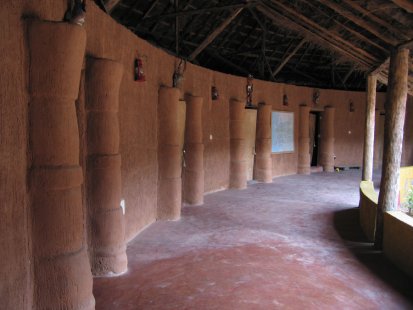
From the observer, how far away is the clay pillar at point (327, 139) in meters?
14.6

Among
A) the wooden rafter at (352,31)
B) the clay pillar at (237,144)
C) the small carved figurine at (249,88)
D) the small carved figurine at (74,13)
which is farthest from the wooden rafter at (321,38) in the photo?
the small carved figurine at (74,13)

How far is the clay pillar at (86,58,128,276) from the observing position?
443 centimetres

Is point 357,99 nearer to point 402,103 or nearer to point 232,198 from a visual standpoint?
point 232,198

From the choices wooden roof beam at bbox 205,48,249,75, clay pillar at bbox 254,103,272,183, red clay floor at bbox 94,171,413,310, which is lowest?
red clay floor at bbox 94,171,413,310

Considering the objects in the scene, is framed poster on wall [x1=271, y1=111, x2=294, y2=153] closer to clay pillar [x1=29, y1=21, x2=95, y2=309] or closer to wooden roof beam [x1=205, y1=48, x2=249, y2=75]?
wooden roof beam [x1=205, y1=48, x2=249, y2=75]

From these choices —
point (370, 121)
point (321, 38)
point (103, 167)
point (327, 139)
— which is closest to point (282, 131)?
point (327, 139)

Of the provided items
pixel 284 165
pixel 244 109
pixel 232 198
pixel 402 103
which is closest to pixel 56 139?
pixel 402 103

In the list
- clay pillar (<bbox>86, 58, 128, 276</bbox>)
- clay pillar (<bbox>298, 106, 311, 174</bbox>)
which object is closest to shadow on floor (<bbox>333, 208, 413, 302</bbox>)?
clay pillar (<bbox>86, 58, 128, 276</bbox>)

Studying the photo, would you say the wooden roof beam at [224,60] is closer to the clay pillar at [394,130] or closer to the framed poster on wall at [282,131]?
the framed poster on wall at [282,131]

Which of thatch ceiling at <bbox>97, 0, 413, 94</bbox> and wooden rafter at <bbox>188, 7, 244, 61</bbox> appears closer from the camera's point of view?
thatch ceiling at <bbox>97, 0, 413, 94</bbox>

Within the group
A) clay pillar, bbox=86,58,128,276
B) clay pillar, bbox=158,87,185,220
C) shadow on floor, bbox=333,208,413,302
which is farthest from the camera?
clay pillar, bbox=158,87,185,220

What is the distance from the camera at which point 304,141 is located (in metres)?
13.8

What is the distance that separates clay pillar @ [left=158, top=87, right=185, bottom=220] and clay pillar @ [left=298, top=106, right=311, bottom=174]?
25.0 feet

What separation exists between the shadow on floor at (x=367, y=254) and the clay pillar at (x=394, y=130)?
344 mm
